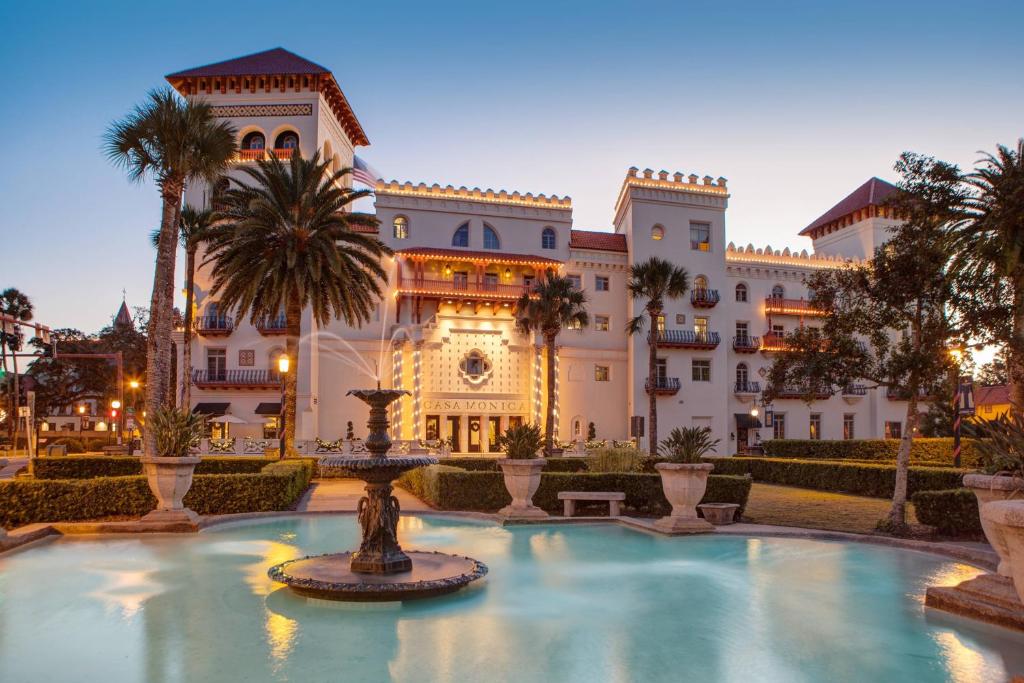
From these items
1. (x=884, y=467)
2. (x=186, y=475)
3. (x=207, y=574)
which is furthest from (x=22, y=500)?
(x=884, y=467)

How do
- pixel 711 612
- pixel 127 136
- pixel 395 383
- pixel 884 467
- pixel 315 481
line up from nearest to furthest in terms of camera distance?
pixel 711 612, pixel 127 136, pixel 884 467, pixel 315 481, pixel 395 383

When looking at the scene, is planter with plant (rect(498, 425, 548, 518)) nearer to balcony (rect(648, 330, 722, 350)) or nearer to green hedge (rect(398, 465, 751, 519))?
green hedge (rect(398, 465, 751, 519))

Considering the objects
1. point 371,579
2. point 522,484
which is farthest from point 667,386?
point 371,579

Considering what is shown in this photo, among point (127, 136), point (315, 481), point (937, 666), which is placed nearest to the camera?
point (937, 666)

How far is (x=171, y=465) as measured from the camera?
14914mm

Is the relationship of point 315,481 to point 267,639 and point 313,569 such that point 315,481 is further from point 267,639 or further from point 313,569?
point 267,639

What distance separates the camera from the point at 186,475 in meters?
15.3

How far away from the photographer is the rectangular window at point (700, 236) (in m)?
47.5

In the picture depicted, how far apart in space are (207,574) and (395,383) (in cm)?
3183

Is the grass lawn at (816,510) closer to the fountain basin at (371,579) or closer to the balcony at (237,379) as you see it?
the fountain basin at (371,579)

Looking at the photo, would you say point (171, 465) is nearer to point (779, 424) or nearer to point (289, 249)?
point (289, 249)

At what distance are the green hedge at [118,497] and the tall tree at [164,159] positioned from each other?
551 centimetres

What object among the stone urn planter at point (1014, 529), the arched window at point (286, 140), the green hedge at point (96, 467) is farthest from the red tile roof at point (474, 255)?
the stone urn planter at point (1014, 529)

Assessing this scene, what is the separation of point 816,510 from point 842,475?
623cm
